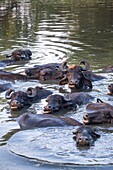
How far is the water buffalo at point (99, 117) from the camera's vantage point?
33.1 ft

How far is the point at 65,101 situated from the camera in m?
11.4

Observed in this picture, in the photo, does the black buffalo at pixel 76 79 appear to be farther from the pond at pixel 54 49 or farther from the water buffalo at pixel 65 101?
the water buffalo at pixel 65 101

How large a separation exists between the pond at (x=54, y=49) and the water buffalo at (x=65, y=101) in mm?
249

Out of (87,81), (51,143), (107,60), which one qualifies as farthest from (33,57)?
(51,143)

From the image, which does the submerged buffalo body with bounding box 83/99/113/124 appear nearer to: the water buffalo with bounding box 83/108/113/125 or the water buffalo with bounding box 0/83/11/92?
the water buffalo with bounding box 83/108/113/125

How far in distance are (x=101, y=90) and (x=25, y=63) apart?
16.2 feet

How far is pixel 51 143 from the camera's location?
350 inches

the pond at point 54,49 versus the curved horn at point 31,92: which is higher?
the curved horn at point 31,92

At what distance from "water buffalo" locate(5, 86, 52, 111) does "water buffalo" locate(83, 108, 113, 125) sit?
1920mm

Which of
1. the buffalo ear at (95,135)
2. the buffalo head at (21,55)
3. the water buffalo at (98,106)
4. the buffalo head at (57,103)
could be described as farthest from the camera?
the buffalo head at (21,55)

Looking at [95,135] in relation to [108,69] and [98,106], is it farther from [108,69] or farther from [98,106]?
[108,69]

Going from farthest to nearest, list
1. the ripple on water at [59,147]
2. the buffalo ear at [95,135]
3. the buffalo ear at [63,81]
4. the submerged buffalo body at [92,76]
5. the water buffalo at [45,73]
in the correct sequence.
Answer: the water buffalo at [45,73] < the submerged buffalo body at [92,76] < the buffalo ear at [63,81] < the buffalo ear at [95,135] < the ripple on water at [59,147]

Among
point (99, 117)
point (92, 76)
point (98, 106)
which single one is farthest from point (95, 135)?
point (92, 76)

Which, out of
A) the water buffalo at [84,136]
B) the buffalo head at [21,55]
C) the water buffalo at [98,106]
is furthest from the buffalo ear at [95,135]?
the buffalo head at [21,55]
